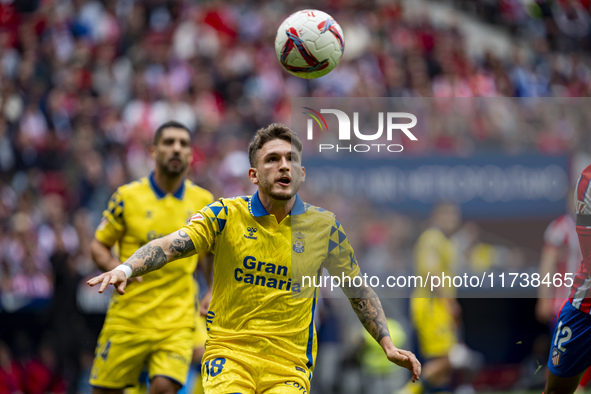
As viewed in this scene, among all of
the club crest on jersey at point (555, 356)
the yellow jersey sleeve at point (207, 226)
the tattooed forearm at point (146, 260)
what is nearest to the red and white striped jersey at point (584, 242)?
the club crest on jersey at point (555, 356)

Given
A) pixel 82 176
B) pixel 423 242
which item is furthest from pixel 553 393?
pixel 82 176

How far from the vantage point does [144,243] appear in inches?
277

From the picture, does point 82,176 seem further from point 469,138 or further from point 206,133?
point 469,138

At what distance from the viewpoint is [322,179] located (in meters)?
8.51

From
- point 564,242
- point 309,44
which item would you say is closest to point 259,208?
point 309,44

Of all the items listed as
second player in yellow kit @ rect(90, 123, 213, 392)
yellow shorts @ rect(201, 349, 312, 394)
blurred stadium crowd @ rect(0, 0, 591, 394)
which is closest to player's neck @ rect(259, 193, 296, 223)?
yellow shorts @ rect(201, 349, 312, 394)

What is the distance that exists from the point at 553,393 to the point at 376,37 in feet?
38.3

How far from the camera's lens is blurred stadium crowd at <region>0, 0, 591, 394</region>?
12.2 meters

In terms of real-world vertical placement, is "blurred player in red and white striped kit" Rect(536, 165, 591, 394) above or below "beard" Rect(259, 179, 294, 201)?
below

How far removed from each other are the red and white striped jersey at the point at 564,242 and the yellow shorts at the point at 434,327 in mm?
2330

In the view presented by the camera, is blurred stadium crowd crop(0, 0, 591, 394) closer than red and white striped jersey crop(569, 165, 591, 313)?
No

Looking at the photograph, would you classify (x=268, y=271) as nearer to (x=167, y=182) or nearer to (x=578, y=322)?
(x=578, y=322)

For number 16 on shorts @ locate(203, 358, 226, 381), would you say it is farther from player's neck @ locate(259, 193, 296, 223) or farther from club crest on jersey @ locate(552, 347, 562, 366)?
club crest on jersey @ locate(552, 347, 562, 366)

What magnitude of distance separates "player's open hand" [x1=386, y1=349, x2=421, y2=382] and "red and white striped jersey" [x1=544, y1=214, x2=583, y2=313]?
14.1ft
